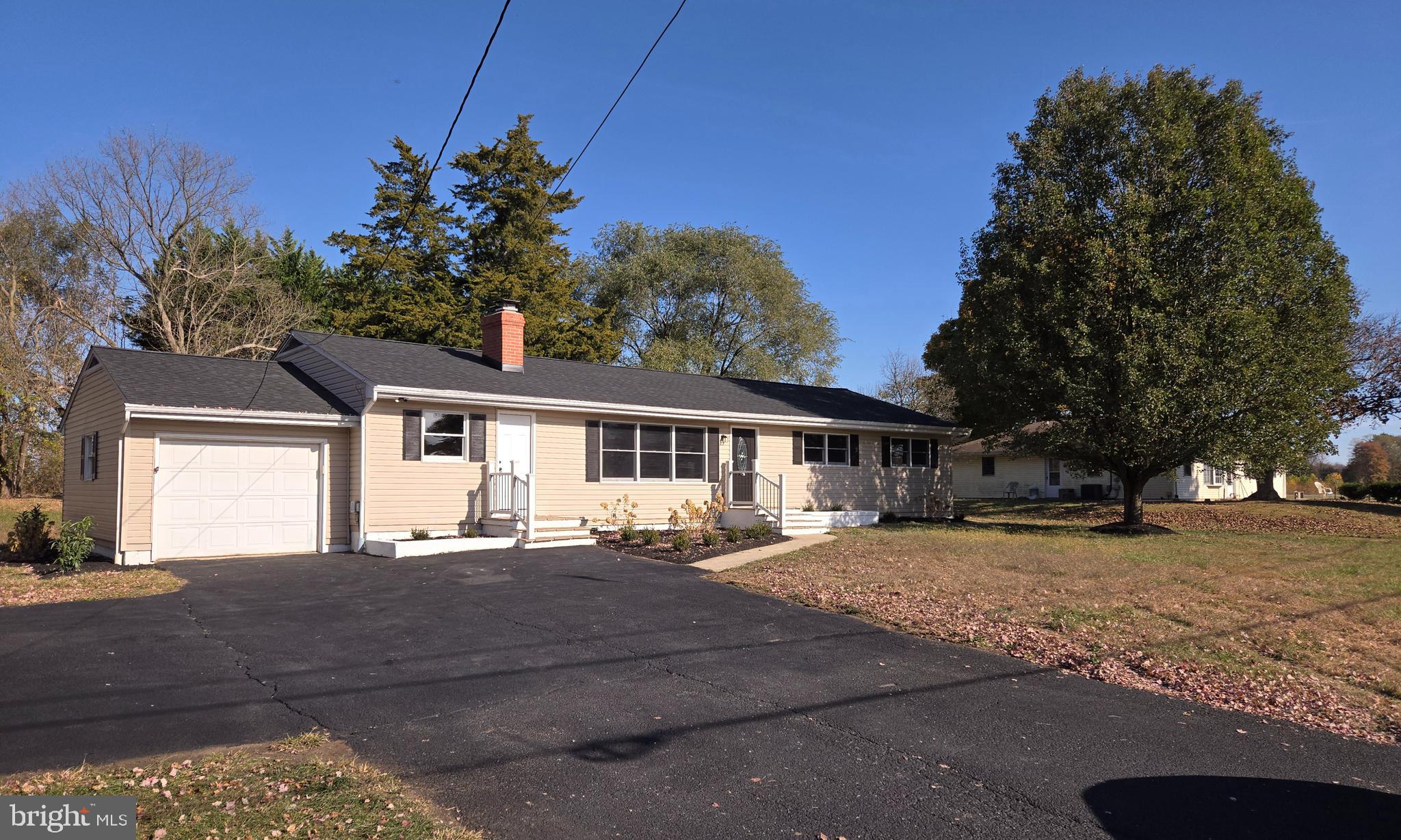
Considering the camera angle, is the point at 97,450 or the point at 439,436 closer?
the point at 97,450

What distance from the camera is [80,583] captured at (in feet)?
36.3

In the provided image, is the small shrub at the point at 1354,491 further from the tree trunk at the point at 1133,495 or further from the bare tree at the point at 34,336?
the bare tree at the point at 34,336

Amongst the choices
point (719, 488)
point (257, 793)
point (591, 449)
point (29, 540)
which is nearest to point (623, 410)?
point (591, 449)

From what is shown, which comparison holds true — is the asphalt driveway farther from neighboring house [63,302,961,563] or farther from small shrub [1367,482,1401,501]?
small shrub [1367,482,1401,501]

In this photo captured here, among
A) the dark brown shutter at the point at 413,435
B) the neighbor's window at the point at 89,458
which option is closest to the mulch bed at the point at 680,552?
the dark brown shutter at the point at 413,435

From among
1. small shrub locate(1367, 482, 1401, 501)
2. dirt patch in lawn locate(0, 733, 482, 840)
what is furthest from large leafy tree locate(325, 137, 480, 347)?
small shrub locate(1367, 482, 1401, 501)

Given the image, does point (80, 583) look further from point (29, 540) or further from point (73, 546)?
point (29, 540)

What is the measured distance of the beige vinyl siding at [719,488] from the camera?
17422 mm

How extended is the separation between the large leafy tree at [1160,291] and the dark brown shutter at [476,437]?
39.3 ft

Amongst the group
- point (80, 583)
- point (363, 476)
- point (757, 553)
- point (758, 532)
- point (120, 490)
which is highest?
point (363, 476)

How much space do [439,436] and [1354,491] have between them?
A: 40.2m

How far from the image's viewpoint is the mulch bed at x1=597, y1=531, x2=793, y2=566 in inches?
580

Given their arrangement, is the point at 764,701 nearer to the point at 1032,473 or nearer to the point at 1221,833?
the point at 1221,833

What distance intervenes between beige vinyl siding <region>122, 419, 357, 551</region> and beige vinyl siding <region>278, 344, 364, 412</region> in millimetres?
639
